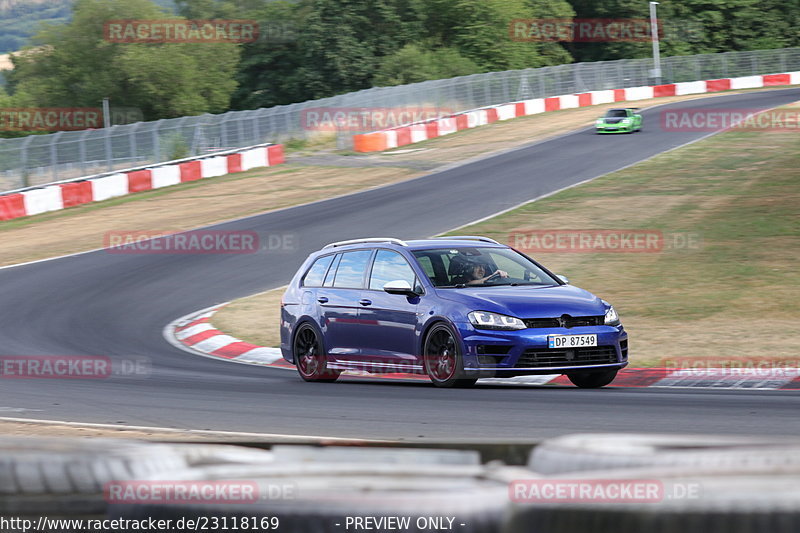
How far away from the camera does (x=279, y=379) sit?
1245 cm

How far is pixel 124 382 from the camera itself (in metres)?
12.1

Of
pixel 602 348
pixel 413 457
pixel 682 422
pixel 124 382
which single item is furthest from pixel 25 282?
pixel 413 457

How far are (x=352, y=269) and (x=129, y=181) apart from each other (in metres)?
23.2

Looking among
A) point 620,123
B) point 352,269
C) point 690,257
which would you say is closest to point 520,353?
point 352,269

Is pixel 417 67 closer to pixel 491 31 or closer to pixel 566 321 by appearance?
pixel 491 31

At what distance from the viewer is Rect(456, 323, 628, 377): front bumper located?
10.4 metres

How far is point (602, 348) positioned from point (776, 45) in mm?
83310

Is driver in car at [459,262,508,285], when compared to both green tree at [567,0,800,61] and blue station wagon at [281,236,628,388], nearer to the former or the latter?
blue station wagon at [281,236,628,388]

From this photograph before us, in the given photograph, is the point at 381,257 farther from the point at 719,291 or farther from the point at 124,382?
the point at 719,291

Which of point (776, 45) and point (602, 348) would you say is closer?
point (602, 348)

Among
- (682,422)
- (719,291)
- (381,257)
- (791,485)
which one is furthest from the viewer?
(719,291)

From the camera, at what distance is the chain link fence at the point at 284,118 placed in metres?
32.8

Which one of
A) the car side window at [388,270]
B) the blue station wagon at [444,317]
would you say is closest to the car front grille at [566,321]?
the blue station wagon at [444,317]

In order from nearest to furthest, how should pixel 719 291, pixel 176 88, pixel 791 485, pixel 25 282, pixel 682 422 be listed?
pixel 791 485
pixel 682 422
pixel 719 291
pixel 25 282
pixel 176 88
